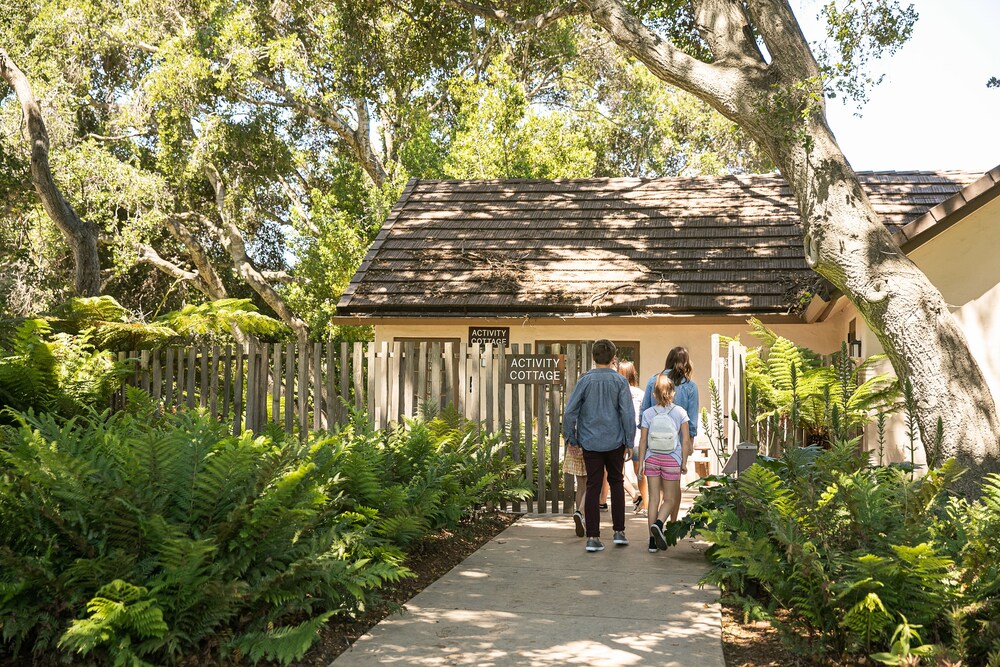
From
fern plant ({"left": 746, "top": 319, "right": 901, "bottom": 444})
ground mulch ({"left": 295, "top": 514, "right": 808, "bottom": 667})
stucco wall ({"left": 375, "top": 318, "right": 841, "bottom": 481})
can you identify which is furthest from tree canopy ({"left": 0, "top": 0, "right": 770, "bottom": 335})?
ground mulch ({"left": 295, "top": 514, "right": 808, "bottom": 667})

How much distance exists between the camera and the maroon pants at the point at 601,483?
8.68 meters

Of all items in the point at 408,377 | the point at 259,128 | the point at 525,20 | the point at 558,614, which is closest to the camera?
the point at 558,614

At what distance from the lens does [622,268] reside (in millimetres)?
15945

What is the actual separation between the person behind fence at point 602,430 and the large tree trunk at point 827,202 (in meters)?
2.24

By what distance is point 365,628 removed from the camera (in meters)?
5.92

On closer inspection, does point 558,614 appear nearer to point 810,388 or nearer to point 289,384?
point 810,388

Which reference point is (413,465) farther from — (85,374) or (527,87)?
(527,87)

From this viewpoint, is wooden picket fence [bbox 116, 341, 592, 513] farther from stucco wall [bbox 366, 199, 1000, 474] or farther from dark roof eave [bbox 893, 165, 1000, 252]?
dark roof eave [bbox 893, 165, 1000, 252]

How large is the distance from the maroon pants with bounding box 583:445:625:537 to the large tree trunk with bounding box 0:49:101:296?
11346mm

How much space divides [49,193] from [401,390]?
837cm

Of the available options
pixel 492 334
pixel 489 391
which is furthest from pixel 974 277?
pixel 492 334

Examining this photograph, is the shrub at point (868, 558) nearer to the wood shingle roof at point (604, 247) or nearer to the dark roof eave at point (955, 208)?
the dark roof eave at point (955, 208)

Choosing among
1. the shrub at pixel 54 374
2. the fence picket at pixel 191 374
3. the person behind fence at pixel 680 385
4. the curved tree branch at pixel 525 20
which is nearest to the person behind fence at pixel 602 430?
the person behind fence at pixel 680 385

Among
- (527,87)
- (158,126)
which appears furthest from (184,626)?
(527,87)
